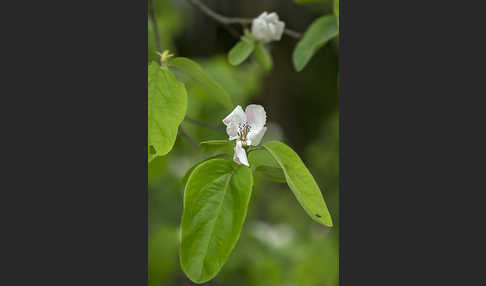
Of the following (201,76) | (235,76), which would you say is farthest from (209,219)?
(235,76)

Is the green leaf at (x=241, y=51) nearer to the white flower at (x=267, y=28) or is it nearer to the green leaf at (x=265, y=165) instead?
the white flower at (x=267, y=28)

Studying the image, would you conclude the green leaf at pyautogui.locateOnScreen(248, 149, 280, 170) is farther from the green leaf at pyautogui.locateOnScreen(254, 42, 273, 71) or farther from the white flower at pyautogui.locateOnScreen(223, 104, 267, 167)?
the green leaf at pyautogui.locateOnScreen(254, 42, 273, 71)

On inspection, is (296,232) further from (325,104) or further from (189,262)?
(189,262)

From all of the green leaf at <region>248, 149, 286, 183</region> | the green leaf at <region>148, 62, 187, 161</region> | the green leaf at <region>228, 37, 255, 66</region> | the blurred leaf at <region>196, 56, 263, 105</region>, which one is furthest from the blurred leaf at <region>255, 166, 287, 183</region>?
the blurred leaf at <region>196, 56, 263, 105</region>

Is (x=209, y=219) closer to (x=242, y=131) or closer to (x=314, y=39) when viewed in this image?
(x=242, y=131)

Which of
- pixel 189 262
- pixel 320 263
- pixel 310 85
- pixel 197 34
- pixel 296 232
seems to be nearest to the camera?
pixel 189 262

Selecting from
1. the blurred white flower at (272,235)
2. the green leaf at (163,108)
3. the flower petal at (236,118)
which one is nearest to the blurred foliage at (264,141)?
the blurred white flower at (272,235)

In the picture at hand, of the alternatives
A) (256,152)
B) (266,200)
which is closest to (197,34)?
(266,200)
